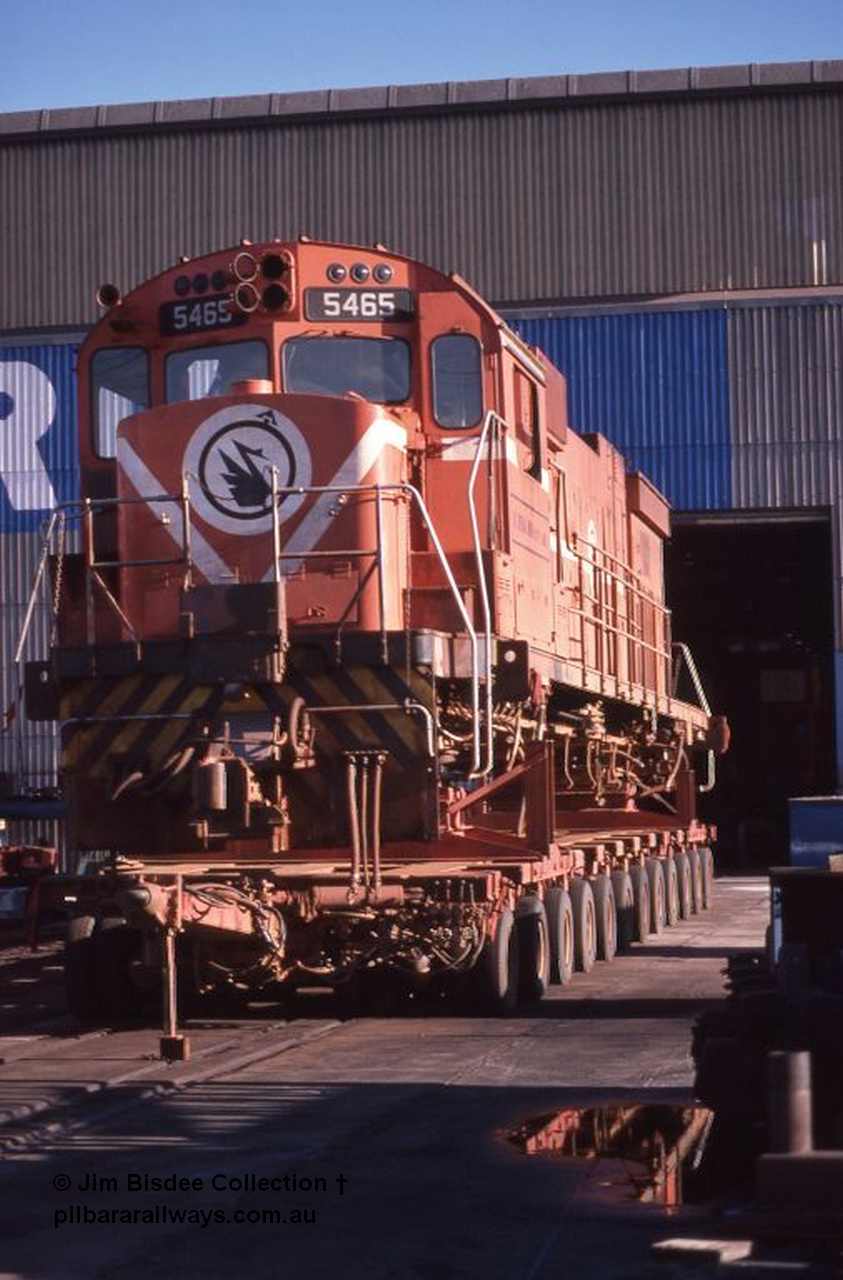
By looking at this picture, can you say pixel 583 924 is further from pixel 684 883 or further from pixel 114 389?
pixel 684 883

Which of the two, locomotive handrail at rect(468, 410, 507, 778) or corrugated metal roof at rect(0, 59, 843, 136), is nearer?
locomotive handrail at rect(468, 410, 507, 778)

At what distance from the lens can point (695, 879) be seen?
27219mm

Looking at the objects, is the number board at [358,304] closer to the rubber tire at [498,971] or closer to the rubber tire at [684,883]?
the rubber tire at [498,971]

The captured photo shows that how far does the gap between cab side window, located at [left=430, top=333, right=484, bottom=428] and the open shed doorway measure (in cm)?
2399

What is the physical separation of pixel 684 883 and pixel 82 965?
13.2 metres

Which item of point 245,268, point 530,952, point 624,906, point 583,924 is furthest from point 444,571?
point 624,906

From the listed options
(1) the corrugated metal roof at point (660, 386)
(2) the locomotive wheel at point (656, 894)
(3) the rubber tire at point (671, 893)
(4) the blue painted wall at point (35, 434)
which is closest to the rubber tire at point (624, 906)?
(2) the locomotive wheel at point (656, 894)

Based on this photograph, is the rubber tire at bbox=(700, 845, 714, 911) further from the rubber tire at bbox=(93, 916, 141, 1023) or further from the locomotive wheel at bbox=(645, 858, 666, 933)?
the rubber tire at bbox=(93, 916, 141, 1023)

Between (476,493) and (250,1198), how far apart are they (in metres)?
7.45

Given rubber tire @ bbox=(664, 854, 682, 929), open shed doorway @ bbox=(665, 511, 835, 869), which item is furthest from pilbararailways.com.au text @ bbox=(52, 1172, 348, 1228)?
open shed doorway @ bbox=(665, 511, 835, 869)

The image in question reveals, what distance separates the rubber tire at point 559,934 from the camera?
16.1m

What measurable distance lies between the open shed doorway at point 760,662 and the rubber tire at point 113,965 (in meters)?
25.1

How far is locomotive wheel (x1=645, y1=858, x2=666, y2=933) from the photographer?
74.5 ft

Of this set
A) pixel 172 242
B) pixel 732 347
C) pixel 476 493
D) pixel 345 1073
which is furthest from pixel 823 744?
pixel 345 1073
